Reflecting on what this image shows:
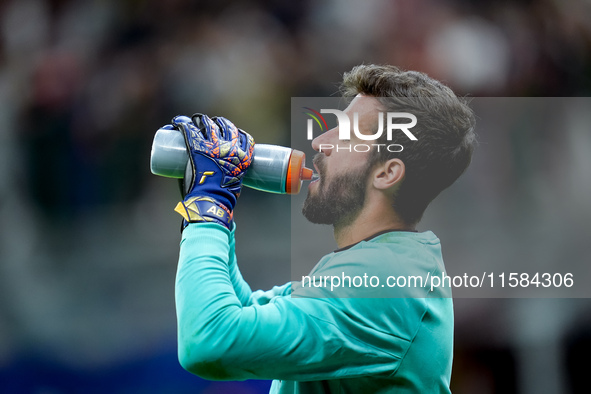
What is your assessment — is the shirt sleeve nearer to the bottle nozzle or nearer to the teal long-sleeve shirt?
the teal long-sleeve shirt

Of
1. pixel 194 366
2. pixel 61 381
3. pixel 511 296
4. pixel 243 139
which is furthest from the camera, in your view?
pixel 511 296

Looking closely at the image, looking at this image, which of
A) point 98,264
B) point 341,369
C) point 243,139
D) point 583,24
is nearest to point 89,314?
point 98,264

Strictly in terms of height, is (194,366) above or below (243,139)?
below

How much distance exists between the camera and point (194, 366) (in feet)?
3.54

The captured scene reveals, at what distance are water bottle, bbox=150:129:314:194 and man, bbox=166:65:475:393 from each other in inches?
1.7

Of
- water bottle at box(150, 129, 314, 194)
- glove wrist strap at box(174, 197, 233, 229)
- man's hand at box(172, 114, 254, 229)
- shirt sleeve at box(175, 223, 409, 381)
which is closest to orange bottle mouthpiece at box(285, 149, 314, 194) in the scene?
water bottle at box(150, 129, 314, 194)

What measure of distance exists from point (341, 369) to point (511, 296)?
2.00 m

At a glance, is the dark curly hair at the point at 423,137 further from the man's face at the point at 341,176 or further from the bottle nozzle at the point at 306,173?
the bottle nozzle at the point at 306,173

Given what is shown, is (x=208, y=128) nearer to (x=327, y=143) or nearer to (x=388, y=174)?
(x=327, y=143)

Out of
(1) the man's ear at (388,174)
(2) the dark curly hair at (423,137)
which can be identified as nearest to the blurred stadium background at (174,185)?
(2) the dark curly hair at (423,137)

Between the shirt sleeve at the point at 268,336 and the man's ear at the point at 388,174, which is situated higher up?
the man's ear at the point at 388,174

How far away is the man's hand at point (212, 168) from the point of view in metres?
1.24

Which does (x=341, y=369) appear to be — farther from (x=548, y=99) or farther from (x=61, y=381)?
(x=548, y=99)

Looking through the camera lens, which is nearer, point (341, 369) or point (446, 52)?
point (341, 369)
